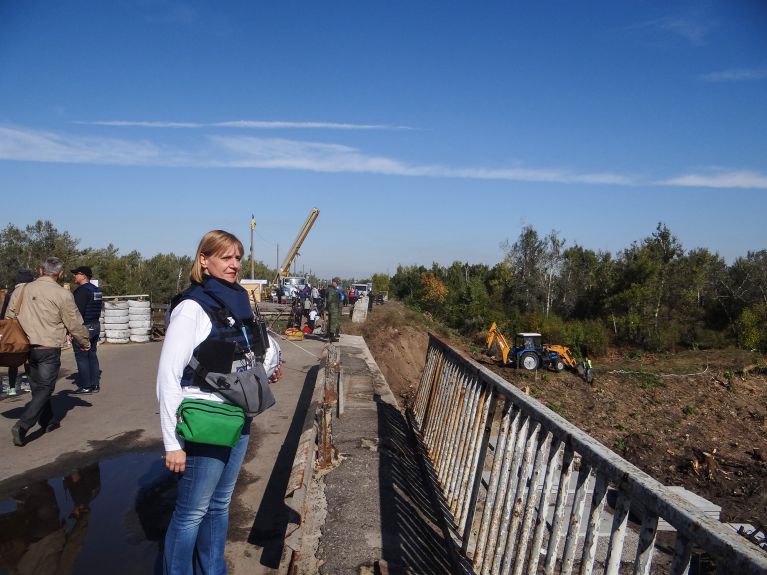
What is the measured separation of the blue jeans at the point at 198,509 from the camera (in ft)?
8.54

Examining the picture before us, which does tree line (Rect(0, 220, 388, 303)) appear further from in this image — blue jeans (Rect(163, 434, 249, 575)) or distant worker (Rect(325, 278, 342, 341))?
blue jeans (Rect(163, 434, 249, 575))

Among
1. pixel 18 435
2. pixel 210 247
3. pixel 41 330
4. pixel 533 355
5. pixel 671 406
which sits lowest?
pixel 671 406

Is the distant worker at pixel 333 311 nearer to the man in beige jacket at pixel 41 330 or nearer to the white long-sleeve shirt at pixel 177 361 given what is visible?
the man in beige jacket at pixel 41 330

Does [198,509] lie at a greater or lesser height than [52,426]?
greater

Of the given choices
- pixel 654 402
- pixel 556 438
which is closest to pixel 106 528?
pixel 556 438

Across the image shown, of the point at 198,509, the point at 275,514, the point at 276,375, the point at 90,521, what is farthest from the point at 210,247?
the point at 90,521

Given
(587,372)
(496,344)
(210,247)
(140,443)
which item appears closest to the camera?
(210,247)

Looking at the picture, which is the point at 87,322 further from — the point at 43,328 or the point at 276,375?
the point at 276,375

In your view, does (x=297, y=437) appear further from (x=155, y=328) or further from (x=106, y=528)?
(x=155, y=328)

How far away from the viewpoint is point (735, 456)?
17.2 m

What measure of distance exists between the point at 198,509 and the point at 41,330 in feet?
13.1

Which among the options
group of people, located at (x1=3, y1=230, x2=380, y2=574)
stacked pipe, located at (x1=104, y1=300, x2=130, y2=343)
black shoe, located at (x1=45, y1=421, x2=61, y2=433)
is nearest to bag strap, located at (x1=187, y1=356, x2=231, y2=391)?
group of people, located at (x1=3, y1=230, x2=380, y2=574)

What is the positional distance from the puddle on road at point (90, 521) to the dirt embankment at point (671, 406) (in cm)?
964

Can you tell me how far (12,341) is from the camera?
Answer: 17.8 ft
